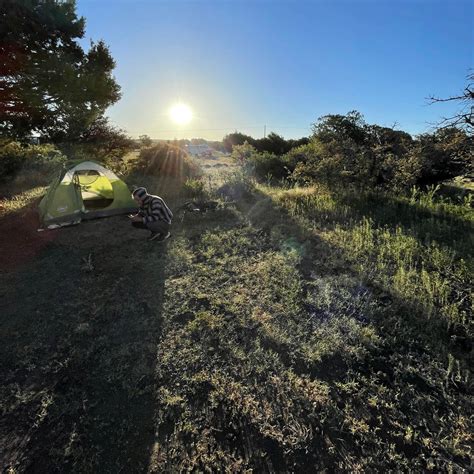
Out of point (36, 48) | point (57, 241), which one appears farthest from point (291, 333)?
point (36, 48)

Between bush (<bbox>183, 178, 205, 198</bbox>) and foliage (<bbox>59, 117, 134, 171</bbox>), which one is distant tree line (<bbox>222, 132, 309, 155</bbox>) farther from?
bush (<bbox>183, 178, 205, 198</bbox>)

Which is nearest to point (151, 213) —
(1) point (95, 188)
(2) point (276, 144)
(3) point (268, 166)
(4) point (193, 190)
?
(1) point (95, 188)

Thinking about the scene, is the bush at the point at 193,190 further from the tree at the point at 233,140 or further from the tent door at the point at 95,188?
the tree at the point at 233,140

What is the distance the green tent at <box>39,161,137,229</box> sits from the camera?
7.54 meters

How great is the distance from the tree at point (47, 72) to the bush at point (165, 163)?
9.84 ft

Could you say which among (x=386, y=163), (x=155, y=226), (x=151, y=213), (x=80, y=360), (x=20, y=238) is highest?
(x=386, y=163)

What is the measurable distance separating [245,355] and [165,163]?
11.7 meters

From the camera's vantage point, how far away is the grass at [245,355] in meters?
2.63

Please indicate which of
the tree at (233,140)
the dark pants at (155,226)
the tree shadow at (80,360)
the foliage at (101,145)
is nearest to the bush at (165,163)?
the foliage at (101,145)

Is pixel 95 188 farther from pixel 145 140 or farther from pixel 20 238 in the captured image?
pixel 145 140

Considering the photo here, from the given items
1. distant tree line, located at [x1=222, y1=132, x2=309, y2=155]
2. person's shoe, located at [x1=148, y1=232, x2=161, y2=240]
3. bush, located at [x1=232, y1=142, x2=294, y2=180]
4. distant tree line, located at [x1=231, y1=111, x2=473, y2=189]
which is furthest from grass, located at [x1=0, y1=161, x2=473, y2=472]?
distant tree line, located at [x1=222, y1=132, x2=309, y2=155]

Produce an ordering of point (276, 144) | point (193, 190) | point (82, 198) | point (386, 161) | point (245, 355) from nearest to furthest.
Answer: point (245, 355), point (82, 198), point (386, 161), point (193, 190), point (276, 144)

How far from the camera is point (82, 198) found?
27.6 ft

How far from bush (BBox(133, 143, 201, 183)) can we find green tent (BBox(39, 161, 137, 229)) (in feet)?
14.8
